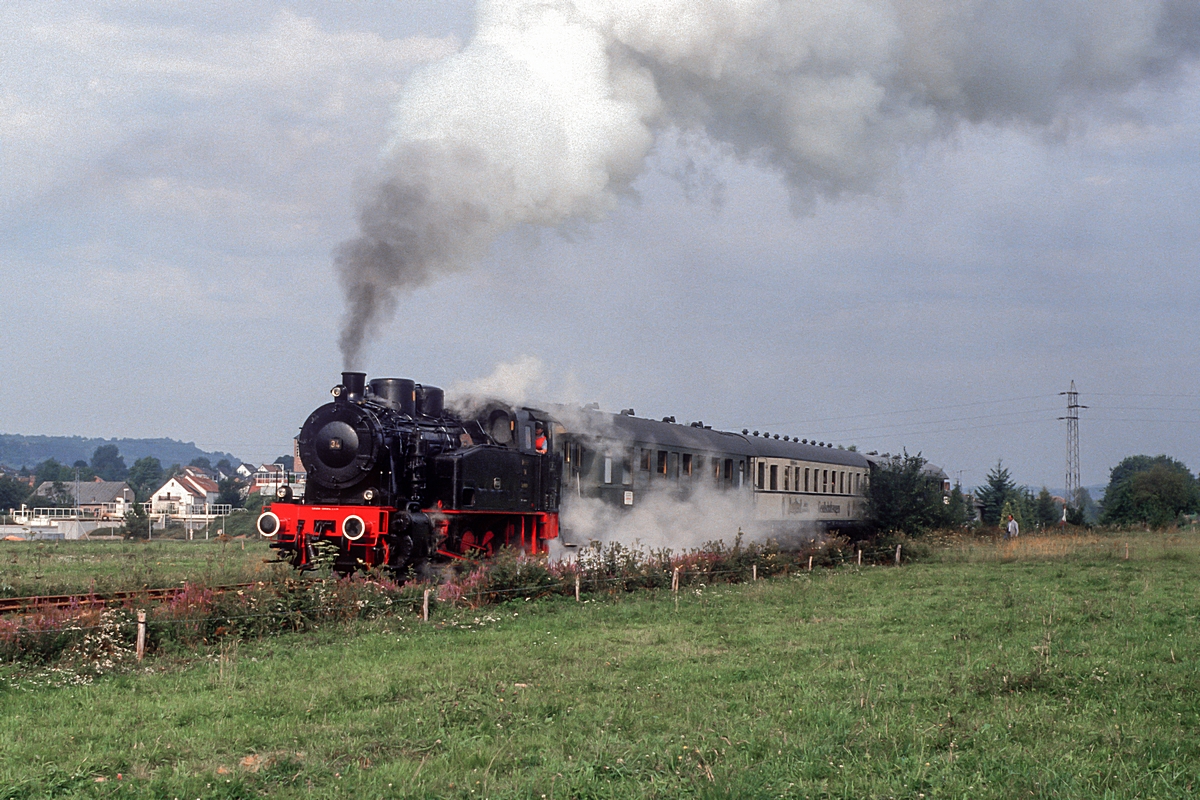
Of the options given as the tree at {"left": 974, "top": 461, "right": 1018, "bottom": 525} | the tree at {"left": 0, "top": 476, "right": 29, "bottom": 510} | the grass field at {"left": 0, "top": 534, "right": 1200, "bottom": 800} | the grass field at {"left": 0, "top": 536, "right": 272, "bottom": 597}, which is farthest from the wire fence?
the tree at {"left": 0, "top": 476, "right": 29, "bottom": 510}

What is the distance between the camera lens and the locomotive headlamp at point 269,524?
1811 cm

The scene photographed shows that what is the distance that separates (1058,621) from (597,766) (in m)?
10.2

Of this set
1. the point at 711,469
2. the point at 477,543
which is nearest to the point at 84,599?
the point at 477,543

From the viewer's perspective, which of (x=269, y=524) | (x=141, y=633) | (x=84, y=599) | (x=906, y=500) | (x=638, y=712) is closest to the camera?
(x=638, y=712)

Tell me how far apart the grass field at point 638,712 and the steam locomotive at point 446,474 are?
3054 mm

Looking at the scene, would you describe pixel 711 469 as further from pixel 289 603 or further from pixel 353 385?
pixel 289 603

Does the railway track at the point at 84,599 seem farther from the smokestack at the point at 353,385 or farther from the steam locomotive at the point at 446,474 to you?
the smokestack at the point at 353,385

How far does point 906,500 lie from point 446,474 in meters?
21.6

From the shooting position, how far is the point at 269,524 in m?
18.1

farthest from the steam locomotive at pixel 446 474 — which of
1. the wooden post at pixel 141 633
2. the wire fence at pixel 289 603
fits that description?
→ the wooden post at pixel 141 633

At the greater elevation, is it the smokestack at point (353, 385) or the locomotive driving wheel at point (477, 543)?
the smokestack at point (353, 385)

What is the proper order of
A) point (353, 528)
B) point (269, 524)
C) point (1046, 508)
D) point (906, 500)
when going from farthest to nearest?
point (1046, 508), point (906, 500), point (269, 524), point (353, 528)

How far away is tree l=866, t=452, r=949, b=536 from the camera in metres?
35.7

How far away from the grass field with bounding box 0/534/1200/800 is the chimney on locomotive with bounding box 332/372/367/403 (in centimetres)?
515
